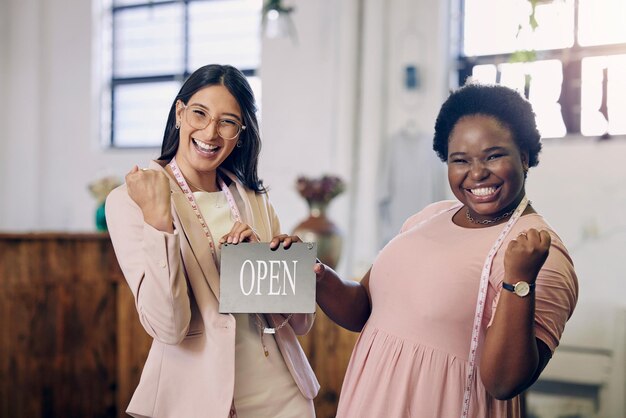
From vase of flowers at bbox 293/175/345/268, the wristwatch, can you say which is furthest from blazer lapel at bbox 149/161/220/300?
vase of flowers at bbox 293/175/345/268

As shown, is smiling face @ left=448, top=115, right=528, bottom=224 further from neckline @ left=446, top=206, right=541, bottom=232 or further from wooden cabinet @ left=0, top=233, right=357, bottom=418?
wooden cabinet @ left=0, top=233, right=357, bottom=418

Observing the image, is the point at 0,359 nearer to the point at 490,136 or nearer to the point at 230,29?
the point at 230,29

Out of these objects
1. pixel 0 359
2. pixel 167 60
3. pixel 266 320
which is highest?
pixel 167 60

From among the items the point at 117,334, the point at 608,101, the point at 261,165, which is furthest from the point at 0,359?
the point at 608,101

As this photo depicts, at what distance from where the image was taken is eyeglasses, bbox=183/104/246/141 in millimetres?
1667

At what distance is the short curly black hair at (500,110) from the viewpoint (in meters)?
1.51

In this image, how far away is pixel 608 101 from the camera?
4293mm

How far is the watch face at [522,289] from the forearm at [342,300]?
0.49m

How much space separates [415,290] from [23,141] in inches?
210

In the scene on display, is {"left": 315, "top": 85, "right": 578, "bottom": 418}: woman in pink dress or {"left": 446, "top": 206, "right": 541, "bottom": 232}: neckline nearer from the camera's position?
{"left": 315, "top": 85, "right": 578, "bottom": 418}: woman in pink dress

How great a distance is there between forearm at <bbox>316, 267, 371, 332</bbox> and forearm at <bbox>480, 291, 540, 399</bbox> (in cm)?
40

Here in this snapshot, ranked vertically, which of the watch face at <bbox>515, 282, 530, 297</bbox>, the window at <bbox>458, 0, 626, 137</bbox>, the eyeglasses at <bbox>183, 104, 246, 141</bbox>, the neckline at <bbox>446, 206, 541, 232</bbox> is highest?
the window at <bbox>458, 0, 626, 137</bbox>

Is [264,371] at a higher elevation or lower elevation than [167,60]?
lower

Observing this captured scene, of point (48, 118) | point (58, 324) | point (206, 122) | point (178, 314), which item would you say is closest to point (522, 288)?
point (178, 314)
